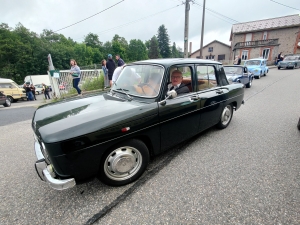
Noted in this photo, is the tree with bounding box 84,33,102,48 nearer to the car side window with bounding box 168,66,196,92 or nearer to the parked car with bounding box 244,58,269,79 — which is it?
the parked car with bounding box 244,58,269,79

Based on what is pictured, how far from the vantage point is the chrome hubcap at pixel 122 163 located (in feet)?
6.79

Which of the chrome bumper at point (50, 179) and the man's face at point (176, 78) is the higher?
the man's face at point (176, 78)

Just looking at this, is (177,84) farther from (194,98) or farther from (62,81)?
(62,81)

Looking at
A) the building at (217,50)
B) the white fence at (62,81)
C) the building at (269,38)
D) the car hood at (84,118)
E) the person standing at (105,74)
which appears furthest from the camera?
the building at (217,50)

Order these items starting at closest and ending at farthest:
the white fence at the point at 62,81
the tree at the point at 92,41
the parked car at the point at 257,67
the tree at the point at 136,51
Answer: the white fence at the point at 62,81, the parked car at the point at 257,67, the tree at the point at 92,41, the tree at the point at 136,51

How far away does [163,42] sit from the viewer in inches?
3204

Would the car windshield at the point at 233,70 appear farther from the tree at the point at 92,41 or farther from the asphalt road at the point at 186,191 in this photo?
the tree at the point at 92,41

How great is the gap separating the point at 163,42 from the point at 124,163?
88.0 meters

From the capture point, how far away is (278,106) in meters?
5.79

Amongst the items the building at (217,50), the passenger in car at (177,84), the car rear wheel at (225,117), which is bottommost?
the car rear wheel at (225,117)

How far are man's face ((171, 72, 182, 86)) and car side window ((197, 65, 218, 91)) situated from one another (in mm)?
450

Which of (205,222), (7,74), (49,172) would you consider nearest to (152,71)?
(49,172)

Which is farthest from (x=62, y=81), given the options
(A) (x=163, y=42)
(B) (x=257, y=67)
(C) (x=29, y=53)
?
(A) (x=163, y=42)

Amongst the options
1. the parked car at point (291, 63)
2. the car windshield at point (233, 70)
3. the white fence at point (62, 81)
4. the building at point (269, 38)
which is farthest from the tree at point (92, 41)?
the car windshield at point (233, 70)
